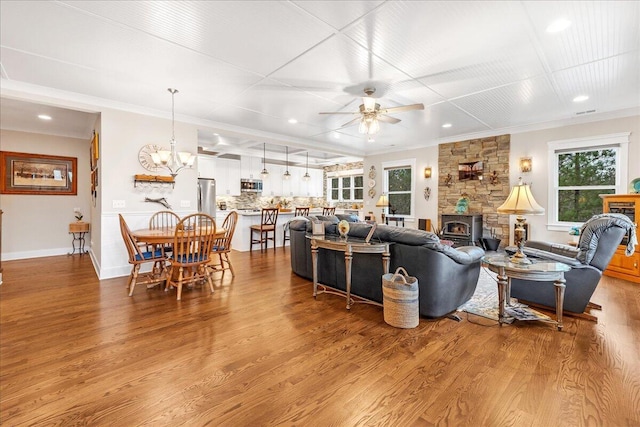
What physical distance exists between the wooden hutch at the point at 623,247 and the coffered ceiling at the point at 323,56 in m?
1.44

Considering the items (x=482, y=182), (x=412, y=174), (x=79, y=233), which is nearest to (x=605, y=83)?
(x=482, y=182)

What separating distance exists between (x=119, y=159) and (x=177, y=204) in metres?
1.07

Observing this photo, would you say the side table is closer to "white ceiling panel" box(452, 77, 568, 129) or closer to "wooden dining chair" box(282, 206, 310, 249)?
"wooden dining chair" box(282, 206, 310, 249)

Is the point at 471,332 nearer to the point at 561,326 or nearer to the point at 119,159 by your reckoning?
the point at 561,326

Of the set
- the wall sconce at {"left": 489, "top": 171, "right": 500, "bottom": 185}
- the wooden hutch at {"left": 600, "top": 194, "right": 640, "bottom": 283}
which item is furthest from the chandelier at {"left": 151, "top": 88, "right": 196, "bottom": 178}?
the wooden hutch at {"left": 600, "top": 194, "right": 640, "bottom": 283}

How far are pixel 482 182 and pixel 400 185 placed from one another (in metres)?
2.10

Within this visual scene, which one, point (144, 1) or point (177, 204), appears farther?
point (177, 204)

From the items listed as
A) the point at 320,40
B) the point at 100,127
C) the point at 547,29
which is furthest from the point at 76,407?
the point at 547,29

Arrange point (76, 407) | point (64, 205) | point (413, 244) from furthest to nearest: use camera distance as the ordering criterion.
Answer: point (64, 205), point (413, 244), point (76, 407)

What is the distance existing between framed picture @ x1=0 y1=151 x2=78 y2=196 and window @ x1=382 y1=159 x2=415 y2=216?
296 inches

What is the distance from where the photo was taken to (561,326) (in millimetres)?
2555

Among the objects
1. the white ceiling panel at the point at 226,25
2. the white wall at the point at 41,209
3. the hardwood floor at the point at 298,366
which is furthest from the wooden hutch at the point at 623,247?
the white wall at the point at 41,209

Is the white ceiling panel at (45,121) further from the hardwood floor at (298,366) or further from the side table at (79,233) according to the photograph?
the hardwood floor at (298,366)

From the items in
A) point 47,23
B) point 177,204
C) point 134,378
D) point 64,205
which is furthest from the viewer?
point 64,205
